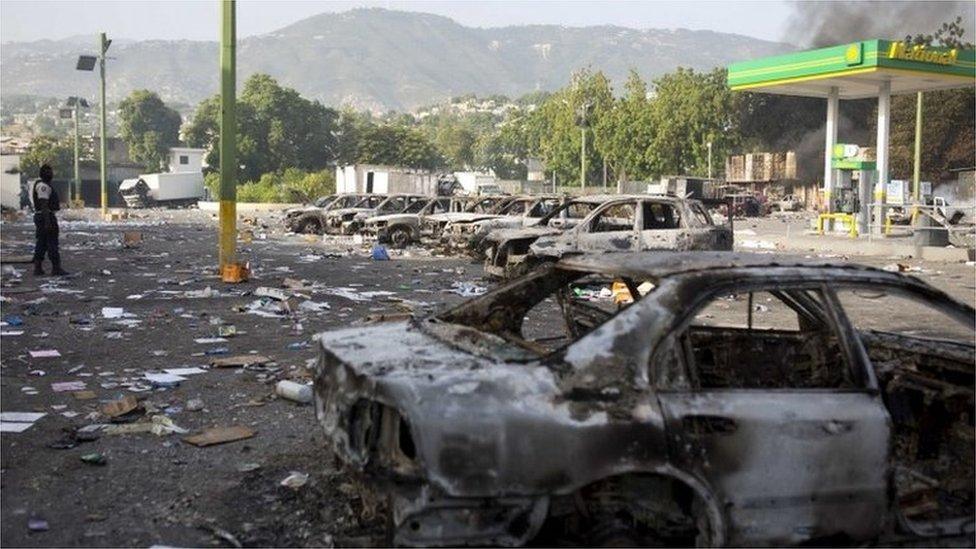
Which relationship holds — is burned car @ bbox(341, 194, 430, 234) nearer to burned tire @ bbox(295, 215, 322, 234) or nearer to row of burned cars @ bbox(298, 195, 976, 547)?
burned tire @ bbox(295, 215, 322, 234)

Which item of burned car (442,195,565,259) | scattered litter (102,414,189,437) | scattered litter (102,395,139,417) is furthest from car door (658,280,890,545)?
burned car (442,195,565,259)

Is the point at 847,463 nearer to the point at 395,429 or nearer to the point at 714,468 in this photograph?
the point at 714,468

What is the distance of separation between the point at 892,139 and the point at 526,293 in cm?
6091

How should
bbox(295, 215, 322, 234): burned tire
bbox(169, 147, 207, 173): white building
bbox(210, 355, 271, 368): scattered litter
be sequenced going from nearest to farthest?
bbox(210, 355, 271, 368): scattered litter, bbox(295, 215, 322, 234): burned tire, bbox(169, 147, 207, 173): white building

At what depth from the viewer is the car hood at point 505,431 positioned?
133 inches

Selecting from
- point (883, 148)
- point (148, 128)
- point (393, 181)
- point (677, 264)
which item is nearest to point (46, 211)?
point (677, 264)

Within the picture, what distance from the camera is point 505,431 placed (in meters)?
3.42

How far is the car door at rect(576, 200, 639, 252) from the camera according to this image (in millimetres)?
14297

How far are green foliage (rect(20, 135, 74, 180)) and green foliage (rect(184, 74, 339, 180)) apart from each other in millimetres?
13410

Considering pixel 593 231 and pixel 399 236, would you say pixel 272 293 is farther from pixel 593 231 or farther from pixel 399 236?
pixel 399 236

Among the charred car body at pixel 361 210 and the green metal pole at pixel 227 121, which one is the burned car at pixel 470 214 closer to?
the charred car body at pixel 361 210

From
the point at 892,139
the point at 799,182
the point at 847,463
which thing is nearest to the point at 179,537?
the point at 847,463

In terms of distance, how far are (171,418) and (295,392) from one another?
94 cm

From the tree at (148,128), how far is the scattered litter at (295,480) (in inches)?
4486
